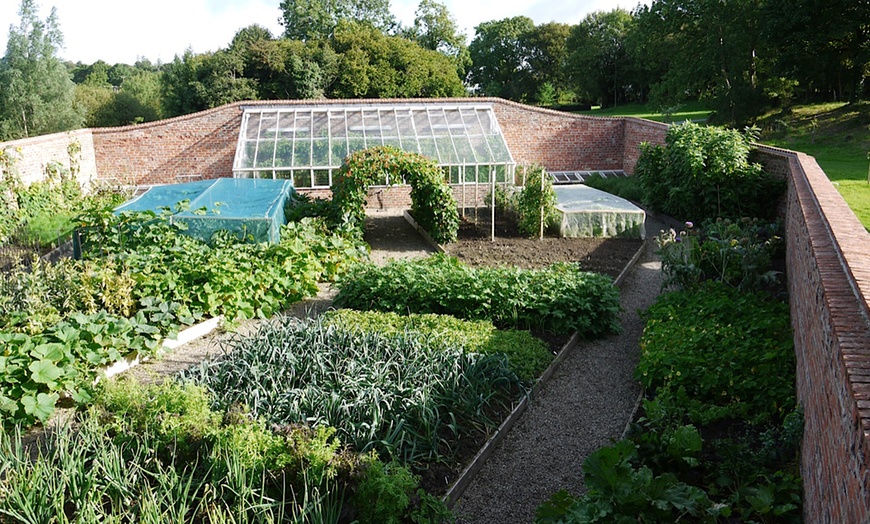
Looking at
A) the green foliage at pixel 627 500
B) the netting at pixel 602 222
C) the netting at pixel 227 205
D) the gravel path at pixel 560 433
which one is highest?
Result: the netting at pixel 227 205

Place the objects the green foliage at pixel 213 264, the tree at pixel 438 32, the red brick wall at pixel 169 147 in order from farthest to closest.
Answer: the tree at pixel 438 32
the red brick wall at pixel 169 147
the green foliage at pixel 213 264

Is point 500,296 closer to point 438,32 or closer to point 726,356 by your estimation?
point 726,356

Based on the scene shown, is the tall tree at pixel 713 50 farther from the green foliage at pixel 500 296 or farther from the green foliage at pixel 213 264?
the green foliage at pixel 213 264

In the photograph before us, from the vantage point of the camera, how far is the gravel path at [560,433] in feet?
15.2

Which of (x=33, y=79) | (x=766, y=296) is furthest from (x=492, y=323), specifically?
(x=33, y=79)

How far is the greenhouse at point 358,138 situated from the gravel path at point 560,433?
24.9 ft

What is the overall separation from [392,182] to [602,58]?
33784 mm

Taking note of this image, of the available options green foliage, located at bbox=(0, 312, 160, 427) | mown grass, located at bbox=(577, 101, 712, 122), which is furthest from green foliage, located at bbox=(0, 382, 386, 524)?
mown grass, located at bbox=(577, 101, 712, 122)

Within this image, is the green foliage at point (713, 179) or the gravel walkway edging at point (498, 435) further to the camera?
the green foliage at point (713, 179)

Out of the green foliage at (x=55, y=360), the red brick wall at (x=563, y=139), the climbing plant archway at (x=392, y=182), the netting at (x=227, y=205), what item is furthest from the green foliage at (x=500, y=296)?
the red brick wall at (x=563, y=139)

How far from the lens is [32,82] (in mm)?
26719

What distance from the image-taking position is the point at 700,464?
14.3 ft

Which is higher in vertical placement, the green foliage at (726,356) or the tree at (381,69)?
the tree at (381,69)

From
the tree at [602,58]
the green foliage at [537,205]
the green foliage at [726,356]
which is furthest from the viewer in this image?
the tree at [602,58]
